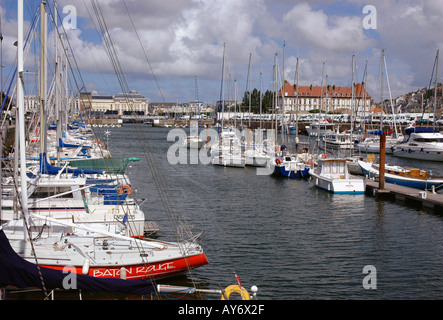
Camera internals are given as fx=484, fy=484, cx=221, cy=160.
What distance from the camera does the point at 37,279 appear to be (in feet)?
37.0

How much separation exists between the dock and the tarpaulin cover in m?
24.1

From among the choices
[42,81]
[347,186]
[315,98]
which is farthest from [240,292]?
[315,98]

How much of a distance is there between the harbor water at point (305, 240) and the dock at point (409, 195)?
2.18 feet

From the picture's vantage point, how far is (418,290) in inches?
680

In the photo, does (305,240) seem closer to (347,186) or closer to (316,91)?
(347,186)

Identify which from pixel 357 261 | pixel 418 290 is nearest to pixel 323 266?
pixel 357 261

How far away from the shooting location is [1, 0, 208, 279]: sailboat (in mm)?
14711

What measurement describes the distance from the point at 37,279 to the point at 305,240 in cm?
1500

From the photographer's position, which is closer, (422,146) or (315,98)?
(422,146)

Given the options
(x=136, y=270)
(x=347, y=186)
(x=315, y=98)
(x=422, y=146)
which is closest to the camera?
(x=136, y=270)

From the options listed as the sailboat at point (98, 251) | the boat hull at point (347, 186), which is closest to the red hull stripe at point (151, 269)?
the sailboat at point (98, 251)

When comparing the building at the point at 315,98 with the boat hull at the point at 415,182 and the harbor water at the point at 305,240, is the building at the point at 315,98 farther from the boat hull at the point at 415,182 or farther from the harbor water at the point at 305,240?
the harbor water at the point at 305,240

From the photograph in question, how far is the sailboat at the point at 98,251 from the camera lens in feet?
48.3
